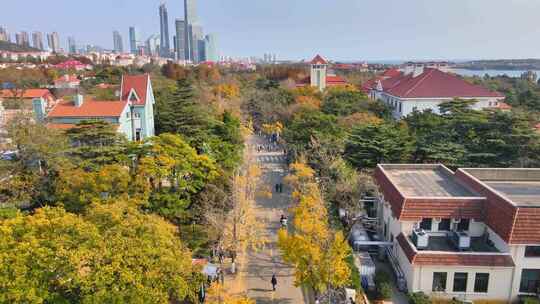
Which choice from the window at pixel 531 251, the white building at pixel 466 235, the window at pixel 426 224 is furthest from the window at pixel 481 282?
the window at pixel 426 224

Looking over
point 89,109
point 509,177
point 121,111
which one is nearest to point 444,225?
point 509,177

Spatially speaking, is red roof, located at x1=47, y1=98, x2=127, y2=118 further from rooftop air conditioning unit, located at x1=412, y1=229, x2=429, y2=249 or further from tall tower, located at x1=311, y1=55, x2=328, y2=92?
tall tower, located at x1=311, y1=55, x2=328, y2=92

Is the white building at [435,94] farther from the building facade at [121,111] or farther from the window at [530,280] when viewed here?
the building facade at [121,111]

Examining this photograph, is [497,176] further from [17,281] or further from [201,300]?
[17,281]

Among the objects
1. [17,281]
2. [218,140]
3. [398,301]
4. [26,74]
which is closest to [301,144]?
[218,140]

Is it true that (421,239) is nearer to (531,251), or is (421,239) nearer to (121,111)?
(531,251)

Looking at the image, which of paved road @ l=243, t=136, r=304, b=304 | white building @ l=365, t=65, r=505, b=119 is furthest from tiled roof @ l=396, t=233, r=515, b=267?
white building @ l=365, t=65, r=505, b=119

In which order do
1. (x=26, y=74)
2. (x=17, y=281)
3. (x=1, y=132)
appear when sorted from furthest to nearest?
(x=26, y=74) < (x=1, y=132) < (x=17, y=281)
